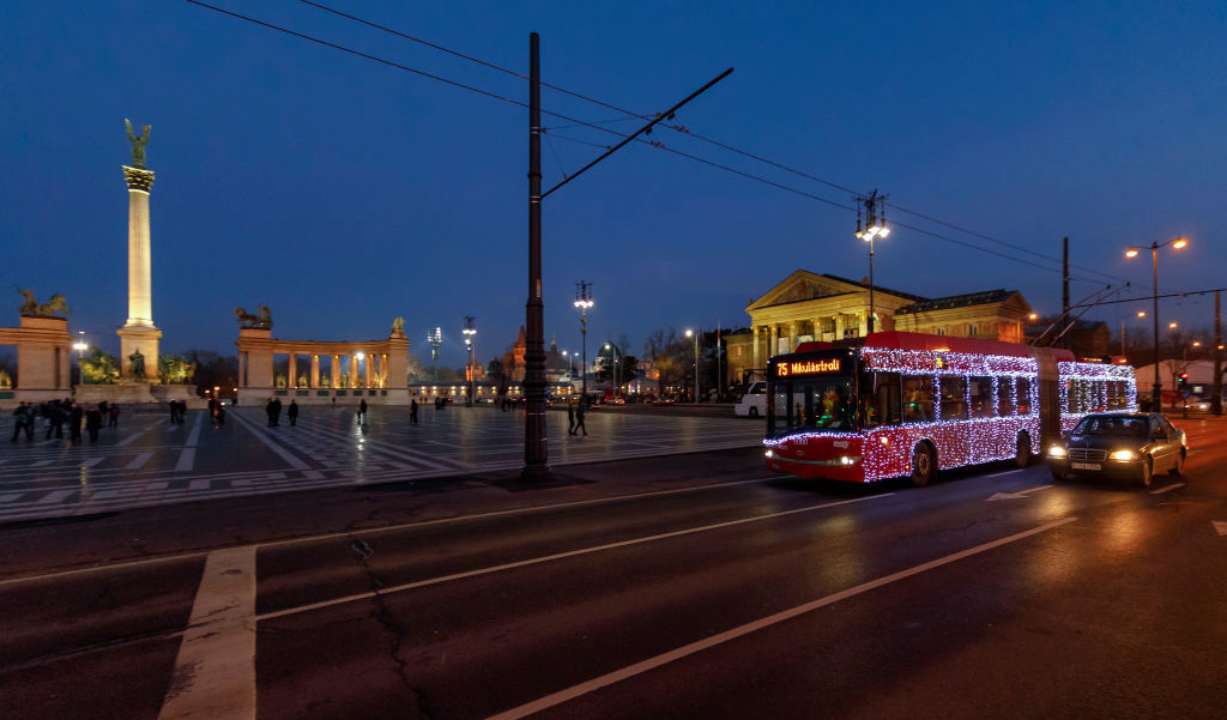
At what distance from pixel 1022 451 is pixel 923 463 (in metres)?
4.94

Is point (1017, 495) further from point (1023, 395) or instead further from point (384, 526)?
point (384, 526)

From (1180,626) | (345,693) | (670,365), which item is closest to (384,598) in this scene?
(345,693)

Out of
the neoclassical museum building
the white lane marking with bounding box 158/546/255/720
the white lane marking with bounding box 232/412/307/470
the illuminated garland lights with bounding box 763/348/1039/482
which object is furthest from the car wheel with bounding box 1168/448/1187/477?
the neoclassical museum building

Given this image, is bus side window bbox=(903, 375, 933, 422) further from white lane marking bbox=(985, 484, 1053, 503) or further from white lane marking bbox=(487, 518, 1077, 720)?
white lane marking bbox=(487, 518, 1077, 720)

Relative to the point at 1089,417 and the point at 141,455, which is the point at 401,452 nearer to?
the point at 141,455

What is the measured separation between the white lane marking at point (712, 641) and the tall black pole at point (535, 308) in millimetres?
8714

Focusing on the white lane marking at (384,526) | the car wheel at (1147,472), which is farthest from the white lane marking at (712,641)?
the car wheel at (1147,472)

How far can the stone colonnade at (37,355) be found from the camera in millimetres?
59469

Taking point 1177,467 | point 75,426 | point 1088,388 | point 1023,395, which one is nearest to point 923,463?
point 1023,395

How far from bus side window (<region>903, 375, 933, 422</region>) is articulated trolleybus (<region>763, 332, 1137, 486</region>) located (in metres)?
0.02

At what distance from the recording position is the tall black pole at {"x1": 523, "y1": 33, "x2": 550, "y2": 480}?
1381 cm

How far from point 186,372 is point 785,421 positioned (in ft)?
243

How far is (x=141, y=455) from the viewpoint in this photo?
2072 cm

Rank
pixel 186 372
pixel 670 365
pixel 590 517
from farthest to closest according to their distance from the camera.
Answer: pixel 670 365
pixel 186 372
pixel 590 517
